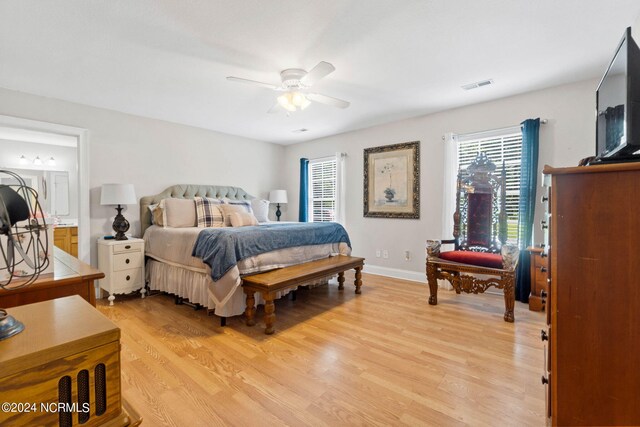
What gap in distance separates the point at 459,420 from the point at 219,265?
203 centimetres

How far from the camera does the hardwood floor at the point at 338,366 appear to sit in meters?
1.56

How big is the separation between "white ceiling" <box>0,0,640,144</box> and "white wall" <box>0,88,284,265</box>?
0.19 meters

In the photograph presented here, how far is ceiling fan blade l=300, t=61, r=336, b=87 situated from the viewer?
2.22 m

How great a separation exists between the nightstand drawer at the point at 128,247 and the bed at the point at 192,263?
0.12 meters

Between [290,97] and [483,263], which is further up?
[290,97]

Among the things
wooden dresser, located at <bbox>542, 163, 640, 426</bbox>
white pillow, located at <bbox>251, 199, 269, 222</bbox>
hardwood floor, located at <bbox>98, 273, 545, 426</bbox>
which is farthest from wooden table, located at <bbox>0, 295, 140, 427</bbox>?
white pillow, located at <bbox>251, 199, 269, 222</bbox>

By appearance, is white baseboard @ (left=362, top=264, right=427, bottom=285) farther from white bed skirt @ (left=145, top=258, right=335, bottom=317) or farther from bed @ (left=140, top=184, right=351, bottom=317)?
white bed skirt @ (left=145, top=258, right=335, bottom=317)

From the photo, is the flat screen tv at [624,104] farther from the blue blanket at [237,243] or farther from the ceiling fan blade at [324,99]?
the blue blanket at [237,243]

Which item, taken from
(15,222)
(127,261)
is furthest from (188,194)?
(15,222)

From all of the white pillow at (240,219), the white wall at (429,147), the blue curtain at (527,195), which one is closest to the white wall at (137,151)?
the white pillow at (240,219)

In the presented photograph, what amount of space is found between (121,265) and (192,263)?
1.08 m

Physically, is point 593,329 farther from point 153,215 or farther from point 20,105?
point 20,105

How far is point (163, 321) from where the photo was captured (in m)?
2.81

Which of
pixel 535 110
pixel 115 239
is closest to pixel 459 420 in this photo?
pixel 535 110
